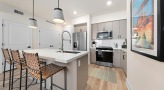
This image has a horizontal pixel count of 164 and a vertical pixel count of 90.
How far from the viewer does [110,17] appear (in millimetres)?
4309

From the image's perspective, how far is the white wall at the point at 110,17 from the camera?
13.1 ft

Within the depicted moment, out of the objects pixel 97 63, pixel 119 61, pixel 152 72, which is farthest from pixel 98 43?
pixel 152 72

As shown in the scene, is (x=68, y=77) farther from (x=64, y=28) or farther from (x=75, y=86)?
(x=64, y=28)

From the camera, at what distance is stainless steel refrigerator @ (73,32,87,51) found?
4.68 metres

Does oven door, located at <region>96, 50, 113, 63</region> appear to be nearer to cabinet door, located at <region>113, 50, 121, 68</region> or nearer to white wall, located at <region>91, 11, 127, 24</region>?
cabinet door, located at <region>113, 50, 121, 68</region>

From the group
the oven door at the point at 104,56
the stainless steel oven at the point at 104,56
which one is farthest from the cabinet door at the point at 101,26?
the oven door at the point at 104,56

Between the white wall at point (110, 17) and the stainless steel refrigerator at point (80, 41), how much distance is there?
98 cm

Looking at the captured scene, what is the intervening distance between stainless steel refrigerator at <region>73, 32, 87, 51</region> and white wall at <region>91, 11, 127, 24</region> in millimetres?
985

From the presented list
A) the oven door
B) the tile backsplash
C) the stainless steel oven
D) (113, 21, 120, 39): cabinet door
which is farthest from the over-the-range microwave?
the oven door

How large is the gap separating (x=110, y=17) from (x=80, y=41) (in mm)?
2056

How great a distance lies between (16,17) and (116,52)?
4.81 meters

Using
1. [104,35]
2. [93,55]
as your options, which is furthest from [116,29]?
[93,55]

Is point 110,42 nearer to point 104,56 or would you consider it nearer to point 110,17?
point 104,56

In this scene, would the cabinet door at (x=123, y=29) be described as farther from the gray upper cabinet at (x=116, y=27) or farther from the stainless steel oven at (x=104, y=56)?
the stainless steel oven at (x=104, y=56)
